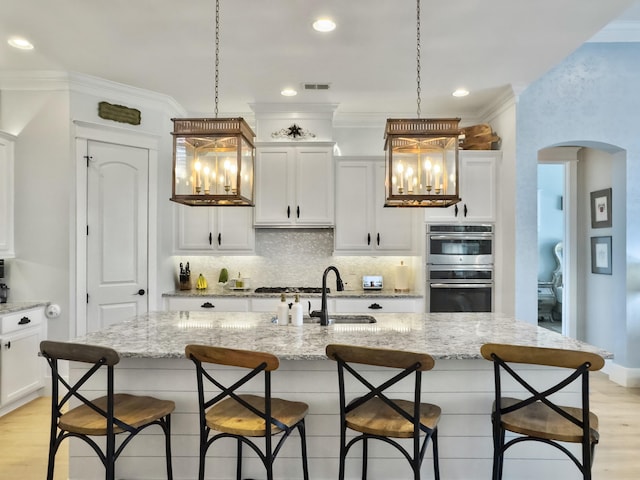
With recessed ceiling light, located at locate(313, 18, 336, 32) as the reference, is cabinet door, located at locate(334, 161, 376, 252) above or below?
below

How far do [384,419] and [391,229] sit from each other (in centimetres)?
312

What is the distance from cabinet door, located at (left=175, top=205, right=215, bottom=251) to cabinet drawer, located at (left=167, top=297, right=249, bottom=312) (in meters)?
0.61

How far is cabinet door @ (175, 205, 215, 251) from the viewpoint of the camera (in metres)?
4.96

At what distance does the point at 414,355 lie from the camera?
1.83 m

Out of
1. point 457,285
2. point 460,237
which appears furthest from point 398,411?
point 460,237

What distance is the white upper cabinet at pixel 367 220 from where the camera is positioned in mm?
4914

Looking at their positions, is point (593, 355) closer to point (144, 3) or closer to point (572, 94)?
point (144, 3)

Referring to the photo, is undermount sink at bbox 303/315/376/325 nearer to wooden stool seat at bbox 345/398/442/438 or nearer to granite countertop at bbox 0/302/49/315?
wooden stool seat at bbox 345/398/442/438

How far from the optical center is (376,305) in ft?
15.3

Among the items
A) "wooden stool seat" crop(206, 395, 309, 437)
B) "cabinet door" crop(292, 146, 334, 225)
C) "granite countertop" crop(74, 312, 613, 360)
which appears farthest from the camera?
"cabinet door" crop(292, 146, 334, 225)

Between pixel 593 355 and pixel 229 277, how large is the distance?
415 cm

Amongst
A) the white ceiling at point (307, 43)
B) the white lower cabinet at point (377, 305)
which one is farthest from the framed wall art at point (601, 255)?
the white lower cabinet at point (377, 305)

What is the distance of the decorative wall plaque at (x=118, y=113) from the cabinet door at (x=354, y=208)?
2.19 metres

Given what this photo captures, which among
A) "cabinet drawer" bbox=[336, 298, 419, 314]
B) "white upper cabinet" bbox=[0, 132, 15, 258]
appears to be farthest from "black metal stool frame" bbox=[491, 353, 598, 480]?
"white upper cabinet" bbox=[0, 132, 15, 258]
